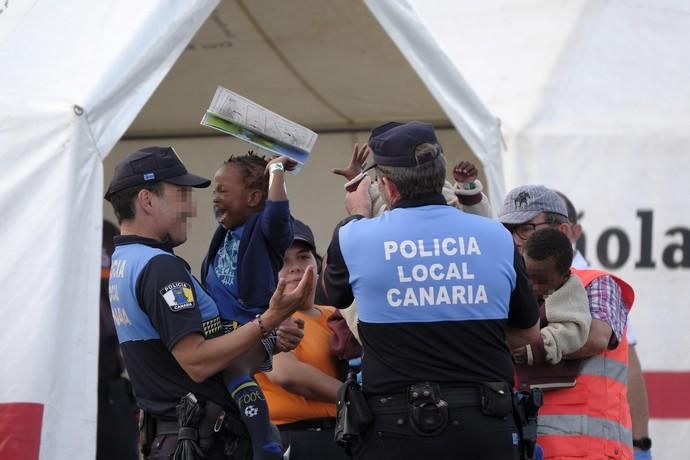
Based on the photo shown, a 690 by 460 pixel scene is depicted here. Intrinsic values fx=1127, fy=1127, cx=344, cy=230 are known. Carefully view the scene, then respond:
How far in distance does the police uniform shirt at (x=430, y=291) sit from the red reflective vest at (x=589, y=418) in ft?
1.84

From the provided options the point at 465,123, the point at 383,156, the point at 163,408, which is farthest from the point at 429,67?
the point at 163,408

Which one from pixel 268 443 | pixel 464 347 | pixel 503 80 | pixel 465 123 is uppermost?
pixel 503 80

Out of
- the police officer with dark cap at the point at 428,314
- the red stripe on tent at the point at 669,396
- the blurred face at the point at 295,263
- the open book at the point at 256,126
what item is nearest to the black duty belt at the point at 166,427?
the police officer with dark cap at the point at 428,314

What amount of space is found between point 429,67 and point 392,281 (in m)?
2.41

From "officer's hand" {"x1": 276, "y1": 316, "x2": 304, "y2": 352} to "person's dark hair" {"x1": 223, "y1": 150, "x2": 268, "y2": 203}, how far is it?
1.55 ft

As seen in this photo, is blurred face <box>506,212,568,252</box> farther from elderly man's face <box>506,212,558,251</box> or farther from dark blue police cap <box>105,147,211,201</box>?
dark blue police cap <box>105,147,211,201</box>

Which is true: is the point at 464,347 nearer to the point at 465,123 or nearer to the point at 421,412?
the point at 421,412

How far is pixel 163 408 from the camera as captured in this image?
337cm

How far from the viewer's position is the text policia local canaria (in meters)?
3.11

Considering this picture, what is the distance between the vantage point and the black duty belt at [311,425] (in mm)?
4258

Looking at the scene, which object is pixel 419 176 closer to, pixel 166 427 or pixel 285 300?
pixel 285 300

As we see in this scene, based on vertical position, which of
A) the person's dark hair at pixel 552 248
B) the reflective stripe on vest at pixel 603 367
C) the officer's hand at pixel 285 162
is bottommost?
the reflective stripe on vest at pixel 603 367

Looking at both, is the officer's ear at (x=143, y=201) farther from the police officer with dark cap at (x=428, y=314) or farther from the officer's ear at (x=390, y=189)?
the officer's ear at (x=390, y=189)

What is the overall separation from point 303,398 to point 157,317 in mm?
1169
